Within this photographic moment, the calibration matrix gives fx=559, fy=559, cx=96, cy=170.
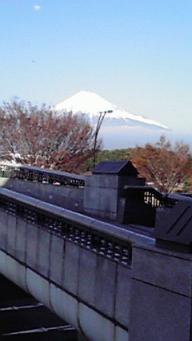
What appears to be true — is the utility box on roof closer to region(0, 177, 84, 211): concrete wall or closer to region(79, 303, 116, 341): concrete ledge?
region(0, 177, 84, 211): concrete wall

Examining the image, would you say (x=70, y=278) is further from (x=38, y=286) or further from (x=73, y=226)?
(x=38, y=286)

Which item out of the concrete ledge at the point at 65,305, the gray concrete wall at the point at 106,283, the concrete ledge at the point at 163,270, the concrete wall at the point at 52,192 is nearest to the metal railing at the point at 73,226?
the gray concrete wall at the point at 106,283

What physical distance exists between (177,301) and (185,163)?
38.0 meters

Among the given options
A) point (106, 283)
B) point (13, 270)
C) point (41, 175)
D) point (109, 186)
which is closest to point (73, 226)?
point (106, 283)

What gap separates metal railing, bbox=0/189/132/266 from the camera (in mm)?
6902

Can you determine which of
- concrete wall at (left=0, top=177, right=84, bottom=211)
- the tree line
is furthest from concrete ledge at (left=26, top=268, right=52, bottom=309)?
the tree line

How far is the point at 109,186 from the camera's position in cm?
1237

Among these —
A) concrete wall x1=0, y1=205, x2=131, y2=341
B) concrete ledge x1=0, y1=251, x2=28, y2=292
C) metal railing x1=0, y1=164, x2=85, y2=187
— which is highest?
metal railing x1=0, y1=164, x2=85, y2=187

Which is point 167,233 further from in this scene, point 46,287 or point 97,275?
point 46,287

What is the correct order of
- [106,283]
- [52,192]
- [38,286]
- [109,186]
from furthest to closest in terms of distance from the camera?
1. [52,192]
2. [109,186]
3. [38,286]
4. [106,283]

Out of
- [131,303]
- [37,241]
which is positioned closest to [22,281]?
[37,241]

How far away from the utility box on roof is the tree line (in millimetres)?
27887

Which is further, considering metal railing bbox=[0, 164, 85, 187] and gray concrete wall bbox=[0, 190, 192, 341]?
metal railing bbox=[0, 164, 85, 187]

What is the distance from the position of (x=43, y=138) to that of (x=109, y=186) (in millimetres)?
30345
